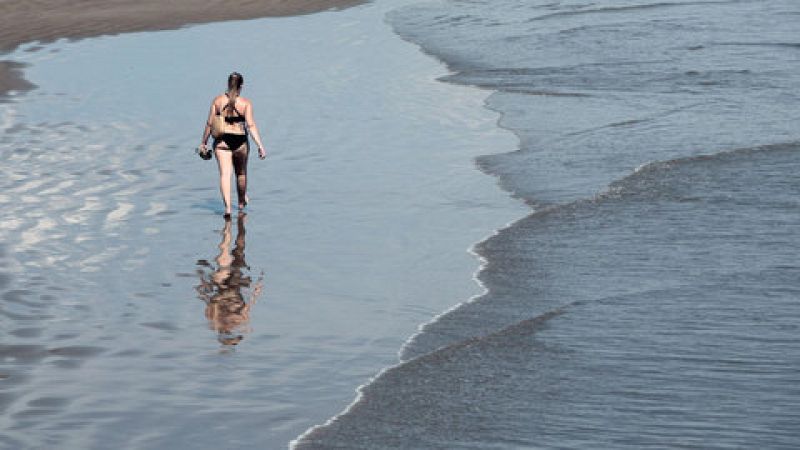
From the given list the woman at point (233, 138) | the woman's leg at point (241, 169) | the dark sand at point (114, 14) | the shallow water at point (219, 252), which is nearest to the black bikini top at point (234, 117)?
the woman at point (233, 138)

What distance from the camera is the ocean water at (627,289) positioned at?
8.31m

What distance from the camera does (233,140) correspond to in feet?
48.8

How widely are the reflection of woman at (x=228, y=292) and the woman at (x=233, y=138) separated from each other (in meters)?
1.17

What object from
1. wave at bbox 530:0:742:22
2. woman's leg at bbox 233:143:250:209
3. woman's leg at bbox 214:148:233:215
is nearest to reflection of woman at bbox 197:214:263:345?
woman's leg at bbox 214:148:233:215

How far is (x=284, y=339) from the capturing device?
401 inches

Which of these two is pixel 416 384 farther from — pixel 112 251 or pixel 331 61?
pixel 331 61

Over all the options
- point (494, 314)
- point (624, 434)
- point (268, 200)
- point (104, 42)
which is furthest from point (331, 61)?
point (624, 434)

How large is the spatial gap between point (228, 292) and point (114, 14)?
1115 inches

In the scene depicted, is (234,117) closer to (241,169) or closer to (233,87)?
(233,87)

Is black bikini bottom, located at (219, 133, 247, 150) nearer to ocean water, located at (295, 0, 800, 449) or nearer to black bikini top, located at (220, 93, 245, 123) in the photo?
black bikini top, located at (220, 93, 245, 123)

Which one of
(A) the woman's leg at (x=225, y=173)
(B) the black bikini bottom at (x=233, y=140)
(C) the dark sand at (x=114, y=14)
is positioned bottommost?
(C) the dark sand at (x=114, y=14)

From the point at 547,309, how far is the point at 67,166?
28.1ft

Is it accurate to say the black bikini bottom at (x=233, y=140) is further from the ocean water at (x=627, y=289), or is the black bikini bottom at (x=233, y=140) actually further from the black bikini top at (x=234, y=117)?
the ocean water at (x=627, y=289)

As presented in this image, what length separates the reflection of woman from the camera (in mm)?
10540
